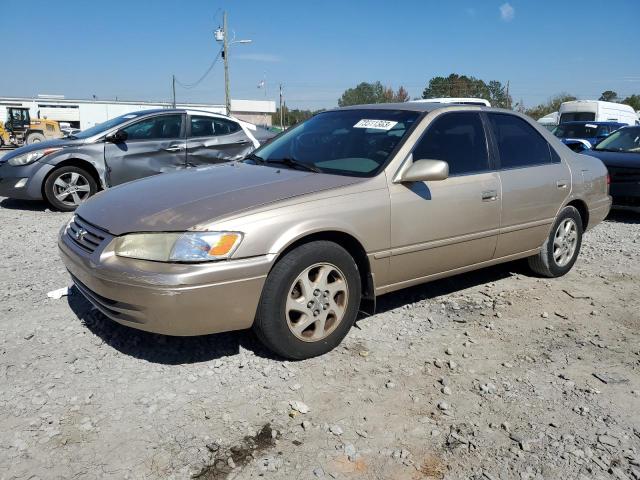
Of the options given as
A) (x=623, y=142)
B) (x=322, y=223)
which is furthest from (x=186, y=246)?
(x=623, y=142)

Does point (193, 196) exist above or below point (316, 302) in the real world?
above

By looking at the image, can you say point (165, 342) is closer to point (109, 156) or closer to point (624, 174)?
point (109, 156)

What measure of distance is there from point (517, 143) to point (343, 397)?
9.15 feet

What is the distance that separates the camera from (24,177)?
750 centimetres

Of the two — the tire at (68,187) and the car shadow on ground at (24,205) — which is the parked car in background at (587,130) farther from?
the car shadow on ground at (24,205)

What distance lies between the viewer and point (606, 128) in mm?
15797

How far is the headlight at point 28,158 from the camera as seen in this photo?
7535mm

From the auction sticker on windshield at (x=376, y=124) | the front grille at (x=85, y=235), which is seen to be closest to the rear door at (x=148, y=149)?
the front grille at (x=85, y=235)

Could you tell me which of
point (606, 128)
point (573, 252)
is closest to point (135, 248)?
point (573, 252)

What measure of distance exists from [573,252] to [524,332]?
171 centimetres

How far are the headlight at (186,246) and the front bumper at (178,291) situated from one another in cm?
4

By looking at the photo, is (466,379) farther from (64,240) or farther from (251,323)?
(64,240)

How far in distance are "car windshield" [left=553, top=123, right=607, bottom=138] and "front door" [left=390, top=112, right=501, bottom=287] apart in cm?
1349

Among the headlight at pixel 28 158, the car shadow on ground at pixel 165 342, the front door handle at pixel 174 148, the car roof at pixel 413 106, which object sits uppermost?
the car roof at pixel 413 106
